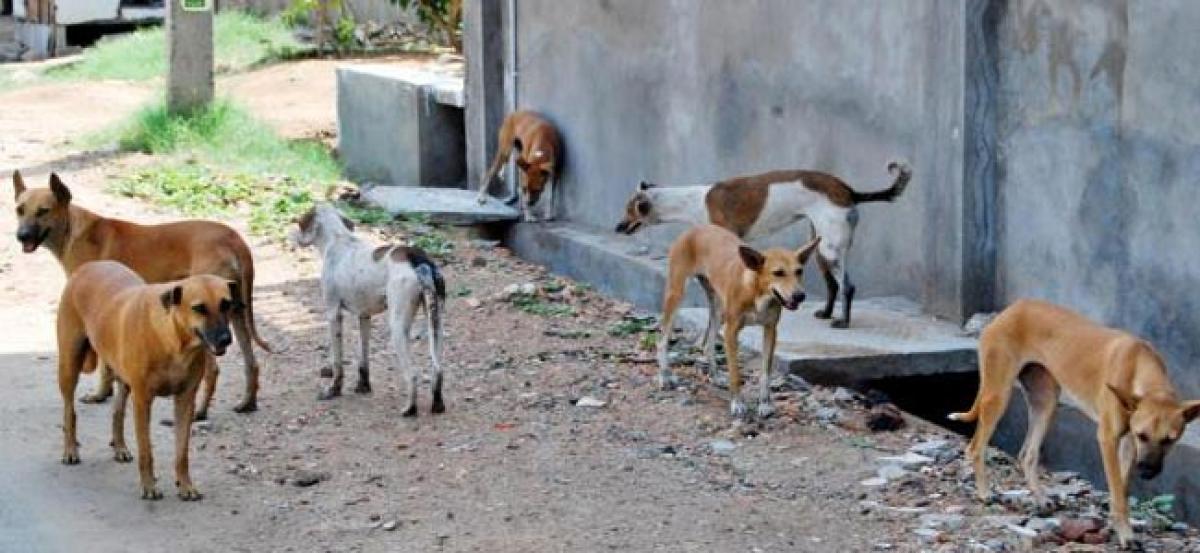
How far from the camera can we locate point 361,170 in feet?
65.2

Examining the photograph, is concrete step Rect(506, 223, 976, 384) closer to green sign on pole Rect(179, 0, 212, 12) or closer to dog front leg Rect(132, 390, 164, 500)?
dog front leg Rect(132, 390, 164, 500)

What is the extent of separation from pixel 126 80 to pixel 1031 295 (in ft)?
56.3

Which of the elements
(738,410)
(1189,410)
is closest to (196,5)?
(738,410)

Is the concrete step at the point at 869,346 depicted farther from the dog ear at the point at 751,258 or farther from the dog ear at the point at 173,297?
the dog ear at the point at 173,297

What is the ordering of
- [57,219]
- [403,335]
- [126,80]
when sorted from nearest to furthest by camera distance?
[403,335] → [57,219] → [126,80]

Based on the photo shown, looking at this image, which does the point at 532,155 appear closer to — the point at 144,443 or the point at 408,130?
the point at 408,130

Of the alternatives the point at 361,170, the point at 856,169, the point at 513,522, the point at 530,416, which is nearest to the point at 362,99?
the point at 361,170

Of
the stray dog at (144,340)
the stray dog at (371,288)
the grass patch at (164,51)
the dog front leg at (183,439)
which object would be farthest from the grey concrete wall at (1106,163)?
the grass patch at (164,51)

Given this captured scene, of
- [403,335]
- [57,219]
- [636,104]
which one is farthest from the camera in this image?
[636,104]

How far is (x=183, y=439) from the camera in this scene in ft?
27.3

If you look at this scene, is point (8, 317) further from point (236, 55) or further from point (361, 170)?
point (236, 55)

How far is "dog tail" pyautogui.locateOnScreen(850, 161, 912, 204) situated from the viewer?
10.9 m

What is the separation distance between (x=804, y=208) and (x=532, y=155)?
468cm

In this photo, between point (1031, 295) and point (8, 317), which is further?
point (8, 317)
